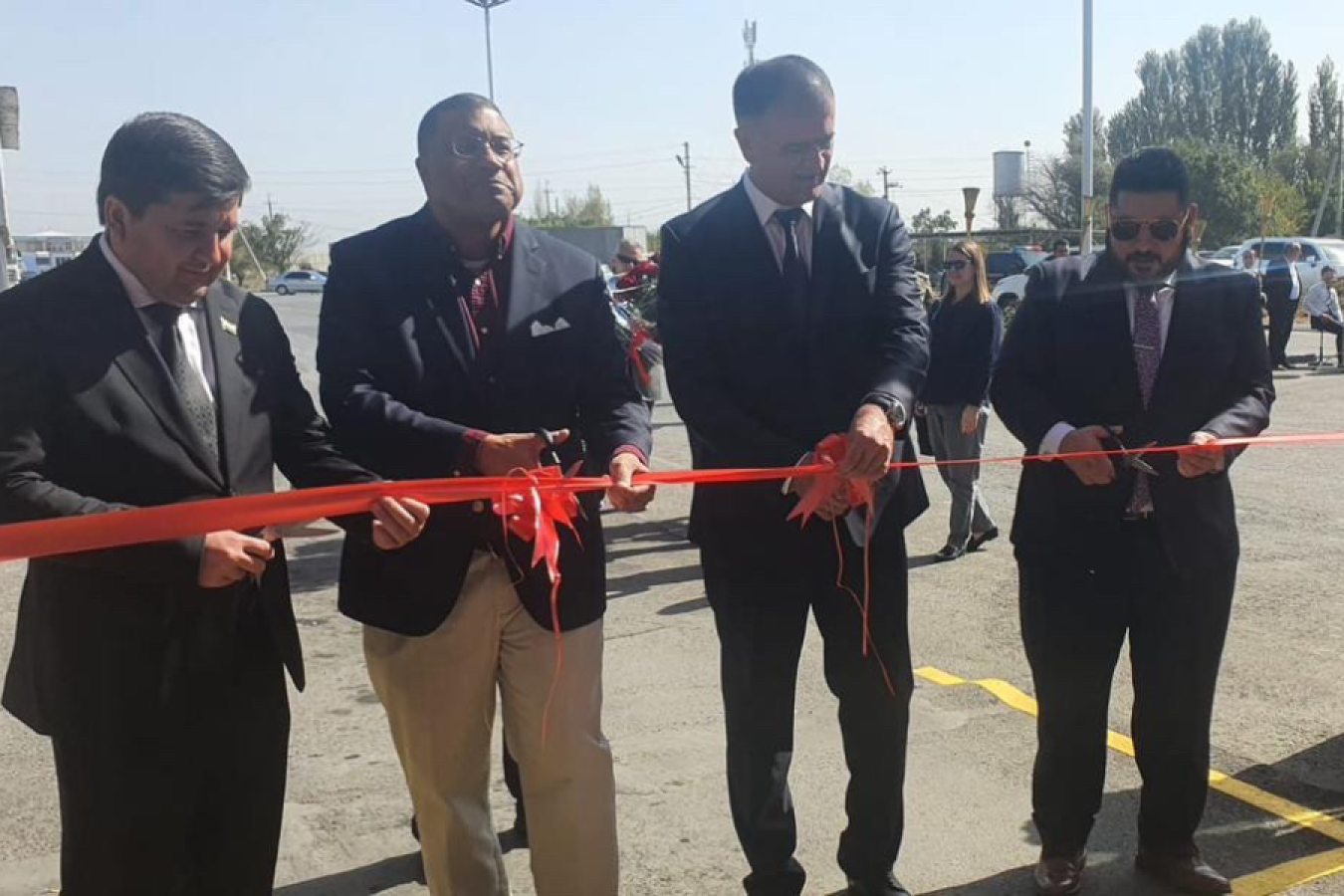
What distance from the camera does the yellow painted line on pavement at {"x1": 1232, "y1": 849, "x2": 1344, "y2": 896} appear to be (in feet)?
11.4

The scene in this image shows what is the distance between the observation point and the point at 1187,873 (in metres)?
3.46

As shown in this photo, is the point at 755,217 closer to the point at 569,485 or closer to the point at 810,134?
the point at 810,134

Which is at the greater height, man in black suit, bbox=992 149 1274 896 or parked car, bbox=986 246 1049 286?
parked car, bbox=986 246 1049 286

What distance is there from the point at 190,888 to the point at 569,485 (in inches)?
48.3

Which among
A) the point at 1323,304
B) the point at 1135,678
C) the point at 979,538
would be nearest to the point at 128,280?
the point at 1135,678

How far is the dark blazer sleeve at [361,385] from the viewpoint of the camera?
9.22 ft

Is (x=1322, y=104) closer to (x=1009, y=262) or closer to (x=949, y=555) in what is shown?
(x=1009, y=262)

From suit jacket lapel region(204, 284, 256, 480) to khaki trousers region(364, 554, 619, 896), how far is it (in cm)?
62

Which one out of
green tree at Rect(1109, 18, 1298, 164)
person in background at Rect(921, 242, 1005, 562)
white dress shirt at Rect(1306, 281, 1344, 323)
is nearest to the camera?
person in background at Rect(921, 242, 1005, 562)

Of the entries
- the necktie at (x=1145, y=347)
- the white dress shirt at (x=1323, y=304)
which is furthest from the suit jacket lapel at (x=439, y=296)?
the white dress shirt at (x=1323, y=304)

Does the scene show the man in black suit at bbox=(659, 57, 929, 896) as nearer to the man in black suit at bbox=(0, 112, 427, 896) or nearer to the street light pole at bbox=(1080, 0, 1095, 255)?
the man in black suit at bbox=(0, 112, 427, 896)

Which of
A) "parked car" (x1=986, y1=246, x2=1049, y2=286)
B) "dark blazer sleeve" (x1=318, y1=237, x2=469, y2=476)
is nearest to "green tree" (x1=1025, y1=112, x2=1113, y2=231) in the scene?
"parked car" (x1=986, y1=246, x2=1049, y2=286)

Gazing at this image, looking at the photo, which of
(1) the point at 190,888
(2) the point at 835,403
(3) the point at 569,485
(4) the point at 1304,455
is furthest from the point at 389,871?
(4) the point at 1304,455

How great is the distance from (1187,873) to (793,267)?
2114 millimetres
